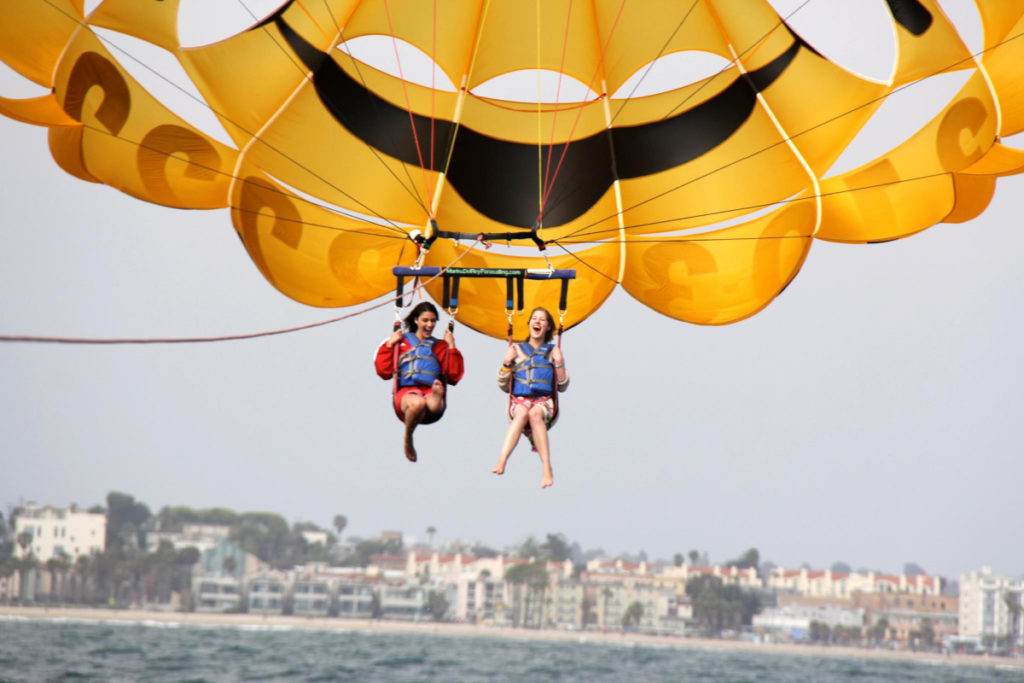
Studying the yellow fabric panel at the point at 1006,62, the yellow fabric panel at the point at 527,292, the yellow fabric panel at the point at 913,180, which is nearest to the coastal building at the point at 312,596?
the yellow fabric panel at the point at 527,292

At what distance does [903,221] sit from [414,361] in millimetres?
3571

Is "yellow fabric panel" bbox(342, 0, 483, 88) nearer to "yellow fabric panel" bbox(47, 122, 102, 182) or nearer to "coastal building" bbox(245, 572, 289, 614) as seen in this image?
"yellow fabric panel" bbox(47, 122, 102, 182)

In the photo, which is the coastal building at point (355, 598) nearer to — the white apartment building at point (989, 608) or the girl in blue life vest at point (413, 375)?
the white apartment building at point (989, 608)

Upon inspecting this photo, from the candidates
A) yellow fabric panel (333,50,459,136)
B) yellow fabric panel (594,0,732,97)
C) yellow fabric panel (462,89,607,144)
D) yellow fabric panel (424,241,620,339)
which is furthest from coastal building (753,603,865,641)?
yellow fabric panel (594,0,732,97)

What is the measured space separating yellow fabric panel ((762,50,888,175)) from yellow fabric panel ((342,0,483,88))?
7.11ft

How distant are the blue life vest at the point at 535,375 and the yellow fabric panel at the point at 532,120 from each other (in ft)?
7.58

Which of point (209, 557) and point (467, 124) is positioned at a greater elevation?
point (467, 124)

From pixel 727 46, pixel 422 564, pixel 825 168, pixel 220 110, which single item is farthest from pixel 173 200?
pixel 422 564

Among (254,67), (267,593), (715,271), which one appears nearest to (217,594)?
(267,593)

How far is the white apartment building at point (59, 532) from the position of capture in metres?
98.7

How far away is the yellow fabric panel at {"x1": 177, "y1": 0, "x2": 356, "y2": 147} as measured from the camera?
26.2ft

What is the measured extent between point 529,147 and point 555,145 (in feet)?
0.66

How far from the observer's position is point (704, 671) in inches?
2344

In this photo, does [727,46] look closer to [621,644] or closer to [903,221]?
[903,221]
